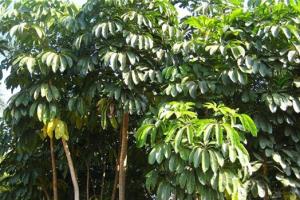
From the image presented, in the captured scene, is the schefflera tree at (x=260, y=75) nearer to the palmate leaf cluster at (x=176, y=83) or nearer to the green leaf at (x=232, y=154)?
the palmate leaf cluster at (x=176, y=83)

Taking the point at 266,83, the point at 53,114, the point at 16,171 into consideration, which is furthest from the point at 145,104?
the point at 16,171

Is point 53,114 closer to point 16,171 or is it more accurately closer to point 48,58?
point 48,58

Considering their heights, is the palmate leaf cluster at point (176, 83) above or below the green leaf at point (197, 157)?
above

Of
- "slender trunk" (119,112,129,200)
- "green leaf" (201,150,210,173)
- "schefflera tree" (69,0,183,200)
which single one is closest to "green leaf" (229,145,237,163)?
"green leaf" (201,150,210,173)

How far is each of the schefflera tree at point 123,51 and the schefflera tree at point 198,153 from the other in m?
0.47

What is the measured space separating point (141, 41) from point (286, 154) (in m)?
1.23

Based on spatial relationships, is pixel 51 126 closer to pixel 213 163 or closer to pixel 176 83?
pixel 176 83

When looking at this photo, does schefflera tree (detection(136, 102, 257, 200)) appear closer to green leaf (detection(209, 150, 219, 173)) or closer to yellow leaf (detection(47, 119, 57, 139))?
green leaf (detection(209, 150, 219, 173))

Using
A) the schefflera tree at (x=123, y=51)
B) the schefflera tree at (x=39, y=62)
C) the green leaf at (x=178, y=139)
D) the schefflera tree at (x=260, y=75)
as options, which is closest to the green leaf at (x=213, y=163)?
the green leaf at (x=178, y=139)

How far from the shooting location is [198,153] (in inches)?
100

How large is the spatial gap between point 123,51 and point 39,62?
591mm

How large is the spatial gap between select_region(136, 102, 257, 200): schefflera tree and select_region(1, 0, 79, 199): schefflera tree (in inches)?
32.0

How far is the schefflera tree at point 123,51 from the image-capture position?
313 cm

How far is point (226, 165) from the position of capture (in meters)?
2.71
